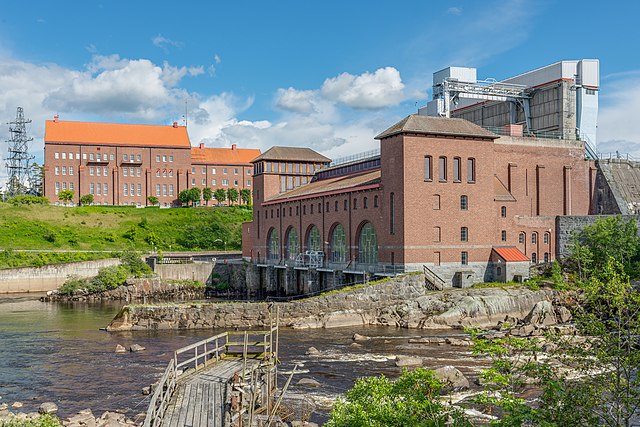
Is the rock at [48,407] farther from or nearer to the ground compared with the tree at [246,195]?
nearer to the ground

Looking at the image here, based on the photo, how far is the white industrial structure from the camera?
234ft

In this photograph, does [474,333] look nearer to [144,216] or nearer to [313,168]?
[313,168]

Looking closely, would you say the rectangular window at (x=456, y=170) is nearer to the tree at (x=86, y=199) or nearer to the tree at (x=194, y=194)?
the tree at (x=194, y=194)

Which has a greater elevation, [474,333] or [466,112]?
[466,112]

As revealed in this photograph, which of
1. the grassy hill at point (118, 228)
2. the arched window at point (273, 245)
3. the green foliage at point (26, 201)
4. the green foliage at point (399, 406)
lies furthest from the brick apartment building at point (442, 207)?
the green foliage at point (26, 201)

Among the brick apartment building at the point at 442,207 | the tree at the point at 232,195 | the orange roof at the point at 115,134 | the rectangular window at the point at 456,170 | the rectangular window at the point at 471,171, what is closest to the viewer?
the brick apartment building at the point at 442,207

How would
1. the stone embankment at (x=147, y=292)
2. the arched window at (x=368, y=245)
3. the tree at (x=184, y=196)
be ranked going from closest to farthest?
1. the arched window at (x=368, y=245)
2. the stone embankment at (x=147, y=292)
3. the tree at (x=184, y=196)

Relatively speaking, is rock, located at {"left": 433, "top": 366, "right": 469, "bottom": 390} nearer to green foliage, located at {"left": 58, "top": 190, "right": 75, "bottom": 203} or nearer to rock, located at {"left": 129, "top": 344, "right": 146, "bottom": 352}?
rock, located at {"left": 129, "top": 344, "right": 146, "bottom": 352}

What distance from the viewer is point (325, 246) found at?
67.8 metres

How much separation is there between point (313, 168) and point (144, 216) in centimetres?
4372

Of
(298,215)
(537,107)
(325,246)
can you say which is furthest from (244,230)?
(537,107)

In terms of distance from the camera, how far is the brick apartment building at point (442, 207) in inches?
2184

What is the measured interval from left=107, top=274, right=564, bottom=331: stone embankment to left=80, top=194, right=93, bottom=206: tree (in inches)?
3011

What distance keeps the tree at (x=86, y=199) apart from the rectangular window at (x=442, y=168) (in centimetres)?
8339
